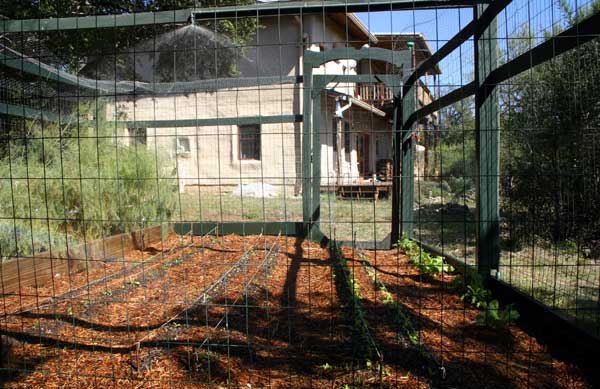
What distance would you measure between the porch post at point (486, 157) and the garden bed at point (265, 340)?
52cm

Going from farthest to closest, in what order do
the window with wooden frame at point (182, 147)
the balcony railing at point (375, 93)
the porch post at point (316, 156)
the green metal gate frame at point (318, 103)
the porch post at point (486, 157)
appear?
the window with wooden frame at point (182, 147), the balcony railing at point (375, 93), the porch post at point (316, 156), the green metal gate frame at point (318, 103), the porch post at point (486, 157)

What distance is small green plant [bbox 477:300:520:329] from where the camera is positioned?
10.5ft

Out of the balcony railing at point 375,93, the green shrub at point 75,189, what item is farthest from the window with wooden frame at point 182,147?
the balcony railing at point 375,93

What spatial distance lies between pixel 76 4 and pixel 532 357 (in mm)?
12859

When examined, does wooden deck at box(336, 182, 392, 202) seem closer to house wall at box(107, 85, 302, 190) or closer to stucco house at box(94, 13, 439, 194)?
stucco house at box(94, 13, 439, 194)

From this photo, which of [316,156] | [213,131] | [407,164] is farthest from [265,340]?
[213,131]

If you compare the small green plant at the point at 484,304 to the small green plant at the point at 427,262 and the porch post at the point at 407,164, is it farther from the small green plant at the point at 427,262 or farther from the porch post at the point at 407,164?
the porch post at the point at 407,164

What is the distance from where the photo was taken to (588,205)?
3.34 m

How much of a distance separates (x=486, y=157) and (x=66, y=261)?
4.58 meters

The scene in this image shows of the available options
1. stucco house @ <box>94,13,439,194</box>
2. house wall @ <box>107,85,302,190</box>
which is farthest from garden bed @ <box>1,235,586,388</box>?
house wall @ <box>107,85,302,190</box>

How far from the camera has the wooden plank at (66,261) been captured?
4271mm

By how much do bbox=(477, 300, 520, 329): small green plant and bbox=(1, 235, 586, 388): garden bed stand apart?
0.06 metres

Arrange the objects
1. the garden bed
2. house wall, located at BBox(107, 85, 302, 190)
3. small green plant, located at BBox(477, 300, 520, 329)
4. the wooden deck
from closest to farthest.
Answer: the garden bed < small green plant, located at BBox(477, 300, 520, 329) < the wooden deck < house wall, located at BBox(107, 85, 302, 190)

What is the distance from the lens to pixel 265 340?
3.10 m
